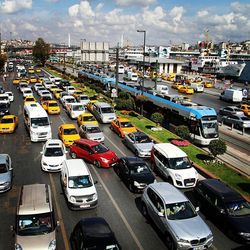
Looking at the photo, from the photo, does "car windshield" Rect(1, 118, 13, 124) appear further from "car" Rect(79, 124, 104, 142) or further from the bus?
the bus

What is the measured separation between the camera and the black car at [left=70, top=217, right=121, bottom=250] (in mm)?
11336

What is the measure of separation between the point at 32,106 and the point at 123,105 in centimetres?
1356

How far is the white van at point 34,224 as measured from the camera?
12.1 m

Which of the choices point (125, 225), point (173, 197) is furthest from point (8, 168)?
point (173, 197)

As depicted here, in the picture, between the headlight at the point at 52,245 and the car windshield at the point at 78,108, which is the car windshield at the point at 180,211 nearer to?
the headlight at the point at 52,245

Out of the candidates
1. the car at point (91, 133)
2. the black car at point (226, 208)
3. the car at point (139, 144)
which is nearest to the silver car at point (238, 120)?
the car at point (139, 144)

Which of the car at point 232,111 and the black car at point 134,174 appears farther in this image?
the car at point 232,111

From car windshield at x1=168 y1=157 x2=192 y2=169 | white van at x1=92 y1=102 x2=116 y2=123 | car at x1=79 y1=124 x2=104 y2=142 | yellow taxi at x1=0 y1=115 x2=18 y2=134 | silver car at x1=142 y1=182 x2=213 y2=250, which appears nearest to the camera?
silver car at x1=142 y1=182 x2=213 y2=250

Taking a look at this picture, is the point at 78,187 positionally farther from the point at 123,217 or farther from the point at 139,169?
the point at 139,169

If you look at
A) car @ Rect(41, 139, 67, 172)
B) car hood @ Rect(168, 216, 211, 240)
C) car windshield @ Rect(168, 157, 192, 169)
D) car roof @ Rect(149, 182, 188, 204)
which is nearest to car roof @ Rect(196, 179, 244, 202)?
car roof @ Rect(149, 182, 188, 204)

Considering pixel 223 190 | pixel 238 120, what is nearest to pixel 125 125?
pixel 238 120

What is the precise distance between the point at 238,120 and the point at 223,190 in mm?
22131

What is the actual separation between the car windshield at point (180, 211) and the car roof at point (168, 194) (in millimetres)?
191

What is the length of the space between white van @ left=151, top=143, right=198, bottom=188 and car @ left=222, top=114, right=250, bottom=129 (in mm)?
17213
